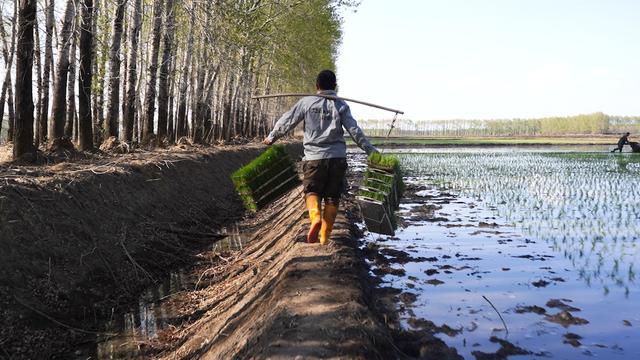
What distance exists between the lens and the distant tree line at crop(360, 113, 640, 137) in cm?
15938

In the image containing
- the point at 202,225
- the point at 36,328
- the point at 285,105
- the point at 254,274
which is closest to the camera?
the point at 36,328

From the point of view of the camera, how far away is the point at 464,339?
17.1 feet

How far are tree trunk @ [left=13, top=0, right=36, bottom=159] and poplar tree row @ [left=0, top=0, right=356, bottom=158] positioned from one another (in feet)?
0.05

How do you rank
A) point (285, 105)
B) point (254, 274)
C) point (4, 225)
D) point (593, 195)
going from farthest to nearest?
point (285, 105)
point (593, 195)
point (254, 274)
point (4, 225)

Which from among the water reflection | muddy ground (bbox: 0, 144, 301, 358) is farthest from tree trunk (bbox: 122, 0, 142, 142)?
the water reflection

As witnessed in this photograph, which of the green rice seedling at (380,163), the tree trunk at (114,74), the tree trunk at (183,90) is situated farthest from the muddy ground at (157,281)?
the tree trunk at (183,90)

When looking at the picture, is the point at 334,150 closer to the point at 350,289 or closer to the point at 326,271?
the point at 326,271

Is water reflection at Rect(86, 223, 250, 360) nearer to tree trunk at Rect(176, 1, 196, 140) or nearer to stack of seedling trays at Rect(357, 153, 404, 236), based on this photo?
stack of seedling trays at Rect(357, 153, 404, 236)

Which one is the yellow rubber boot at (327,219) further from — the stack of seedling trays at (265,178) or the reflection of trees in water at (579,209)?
the reflection of trees in water at (579,209)

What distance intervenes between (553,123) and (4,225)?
183178 millimetres

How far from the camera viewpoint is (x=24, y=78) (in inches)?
357

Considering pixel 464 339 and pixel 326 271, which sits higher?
pixel 326 271

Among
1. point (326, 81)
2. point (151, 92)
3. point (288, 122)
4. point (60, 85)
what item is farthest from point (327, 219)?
point (151, 92)

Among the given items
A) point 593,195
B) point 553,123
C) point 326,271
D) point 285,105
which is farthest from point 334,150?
point 553,123
